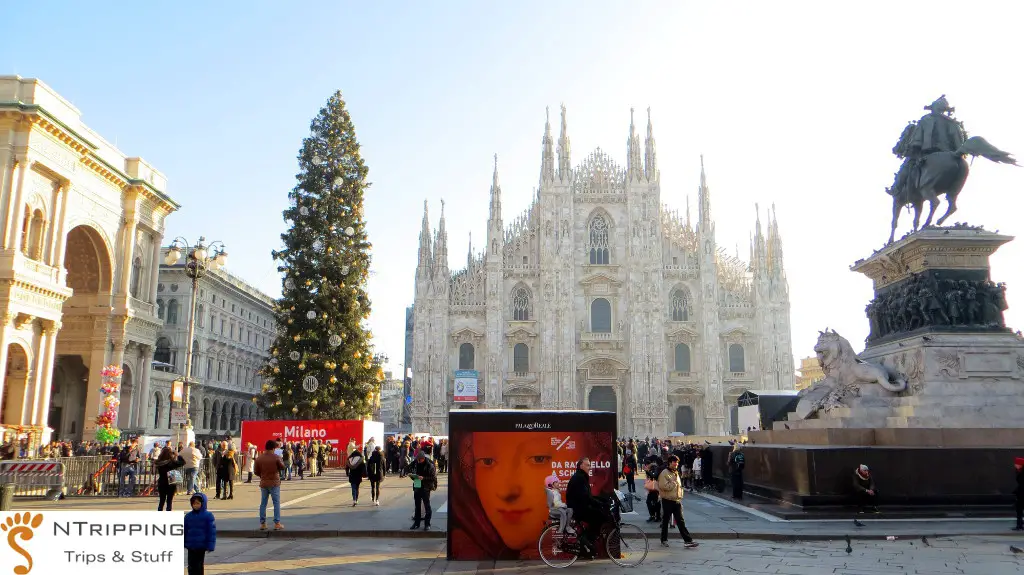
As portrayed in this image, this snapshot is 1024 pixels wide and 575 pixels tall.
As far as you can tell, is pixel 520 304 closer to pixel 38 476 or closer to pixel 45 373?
pixel 45 373

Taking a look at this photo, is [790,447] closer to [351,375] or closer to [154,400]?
[351,375]

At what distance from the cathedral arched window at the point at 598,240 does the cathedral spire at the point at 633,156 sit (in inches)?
153

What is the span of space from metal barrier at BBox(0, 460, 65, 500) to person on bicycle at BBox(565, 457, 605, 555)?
512 inches

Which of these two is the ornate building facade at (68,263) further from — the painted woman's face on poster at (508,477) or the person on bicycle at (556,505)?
the person on bicycle at (556,505)

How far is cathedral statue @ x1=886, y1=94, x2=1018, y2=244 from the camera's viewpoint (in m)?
13.0

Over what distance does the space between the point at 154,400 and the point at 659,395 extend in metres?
32.3

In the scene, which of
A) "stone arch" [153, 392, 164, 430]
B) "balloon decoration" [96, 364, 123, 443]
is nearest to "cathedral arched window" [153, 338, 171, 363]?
"stone arch" [153, 392, 164, 430]

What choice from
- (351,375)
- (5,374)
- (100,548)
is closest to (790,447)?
(100,548)

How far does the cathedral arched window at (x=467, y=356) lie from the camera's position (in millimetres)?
→ 52344

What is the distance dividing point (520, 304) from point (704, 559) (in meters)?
44.4

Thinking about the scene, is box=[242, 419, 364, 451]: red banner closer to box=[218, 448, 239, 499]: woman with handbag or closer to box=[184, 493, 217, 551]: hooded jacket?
box=[218, 448, 239, 499]: woman with handbag

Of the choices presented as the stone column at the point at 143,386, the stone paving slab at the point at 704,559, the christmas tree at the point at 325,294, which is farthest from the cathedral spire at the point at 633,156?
the stone paving slab at the point at 704,559

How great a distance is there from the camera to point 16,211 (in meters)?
24.0

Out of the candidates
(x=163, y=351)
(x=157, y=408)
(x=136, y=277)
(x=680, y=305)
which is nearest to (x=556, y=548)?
(x=136, y=277)
